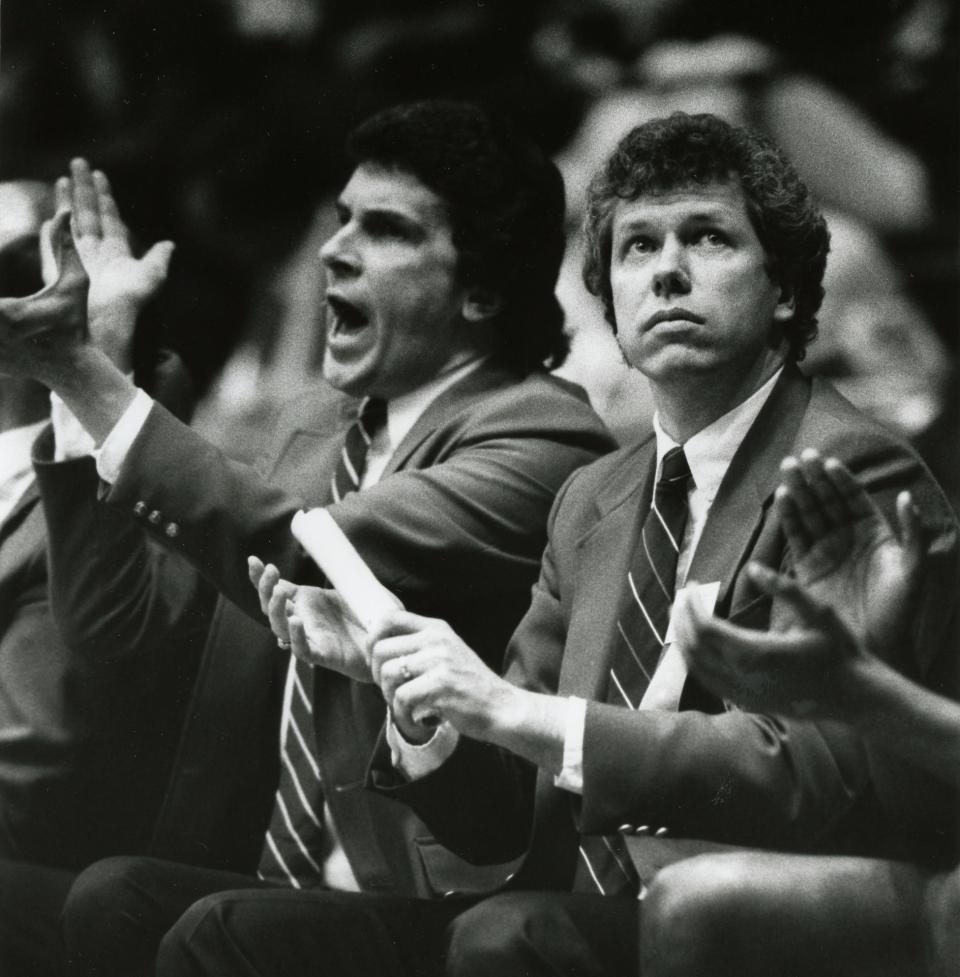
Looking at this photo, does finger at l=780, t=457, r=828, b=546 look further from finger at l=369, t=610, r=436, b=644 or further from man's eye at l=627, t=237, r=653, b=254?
man's eye at l=627, t=237, r=653, b=254

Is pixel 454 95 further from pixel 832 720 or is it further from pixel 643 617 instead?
pixel 832 720

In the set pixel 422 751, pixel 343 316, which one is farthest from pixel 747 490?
pixel 343 316

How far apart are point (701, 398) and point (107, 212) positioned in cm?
82

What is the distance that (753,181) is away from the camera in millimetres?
2027

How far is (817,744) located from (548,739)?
0.73ft

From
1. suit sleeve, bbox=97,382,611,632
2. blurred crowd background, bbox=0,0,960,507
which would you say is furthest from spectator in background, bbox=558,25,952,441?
suit sleeve, bbox=97,382,611,632

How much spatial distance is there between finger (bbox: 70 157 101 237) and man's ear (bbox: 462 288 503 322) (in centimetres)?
44

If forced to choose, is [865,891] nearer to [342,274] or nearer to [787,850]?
[787,850]

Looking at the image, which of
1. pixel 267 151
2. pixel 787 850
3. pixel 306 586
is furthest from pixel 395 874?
pixel 267 151

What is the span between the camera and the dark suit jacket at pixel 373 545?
2.13 m

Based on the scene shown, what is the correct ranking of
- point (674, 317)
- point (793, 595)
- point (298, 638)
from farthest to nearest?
1. point (674, 317)
2. point (298, 638)
3. point (793, 595)

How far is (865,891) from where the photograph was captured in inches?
65.7

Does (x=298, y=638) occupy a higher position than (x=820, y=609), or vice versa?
(x=820, y=609)

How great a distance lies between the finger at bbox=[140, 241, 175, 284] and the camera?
2.42 m
